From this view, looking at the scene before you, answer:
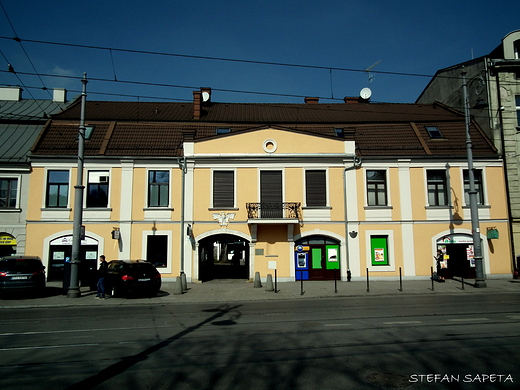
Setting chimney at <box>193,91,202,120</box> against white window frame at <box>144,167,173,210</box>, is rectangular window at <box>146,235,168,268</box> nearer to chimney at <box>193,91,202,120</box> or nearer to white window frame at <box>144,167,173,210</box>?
white window frame at <box>144,167,173,210</box>

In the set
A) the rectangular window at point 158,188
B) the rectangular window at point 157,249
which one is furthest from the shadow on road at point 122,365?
the rectangular window at point 158,188

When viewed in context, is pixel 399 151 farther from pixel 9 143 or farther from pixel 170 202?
pixel 9 143

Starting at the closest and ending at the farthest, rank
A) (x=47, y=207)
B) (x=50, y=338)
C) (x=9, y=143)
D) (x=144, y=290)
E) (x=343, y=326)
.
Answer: (x=50, y=338)
(x=343, y=326)
(x=144, y=290)
(x=47, y=207)
(x=9, y=143)

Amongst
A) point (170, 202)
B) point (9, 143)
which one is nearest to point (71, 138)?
point (9, 143)

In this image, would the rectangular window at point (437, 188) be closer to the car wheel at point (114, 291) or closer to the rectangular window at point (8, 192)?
the car wheel at point (114, 291)

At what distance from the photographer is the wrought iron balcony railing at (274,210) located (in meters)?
22.0

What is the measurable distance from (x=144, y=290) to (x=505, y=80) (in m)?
23.5

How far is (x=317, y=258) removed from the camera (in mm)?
22516

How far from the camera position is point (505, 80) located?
79.6ft

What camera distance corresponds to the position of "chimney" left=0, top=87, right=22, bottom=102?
30.6 metres

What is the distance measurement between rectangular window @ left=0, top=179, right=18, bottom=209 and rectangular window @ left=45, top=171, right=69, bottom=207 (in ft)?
6.27

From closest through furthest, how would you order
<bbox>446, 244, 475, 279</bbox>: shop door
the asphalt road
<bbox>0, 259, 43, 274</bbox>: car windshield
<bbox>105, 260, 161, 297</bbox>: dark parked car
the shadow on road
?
the shadow on road
the asphalt road
<bbox>0, 259, 43, 274</bbox>: car windshield
<bbox>105, 260, 161, 297</bbox>: dark parked car
<bbox>446, 244, 475, 279</bbox>: shop door

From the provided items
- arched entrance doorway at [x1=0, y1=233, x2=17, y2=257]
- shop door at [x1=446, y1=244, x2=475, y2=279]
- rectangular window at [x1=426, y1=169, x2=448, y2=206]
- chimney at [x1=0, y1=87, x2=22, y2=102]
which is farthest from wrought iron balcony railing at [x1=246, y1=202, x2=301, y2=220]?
chimney at [x1=0, y1=87, x2=22, y2=102]

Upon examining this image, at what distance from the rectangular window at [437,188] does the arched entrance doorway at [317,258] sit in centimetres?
613
